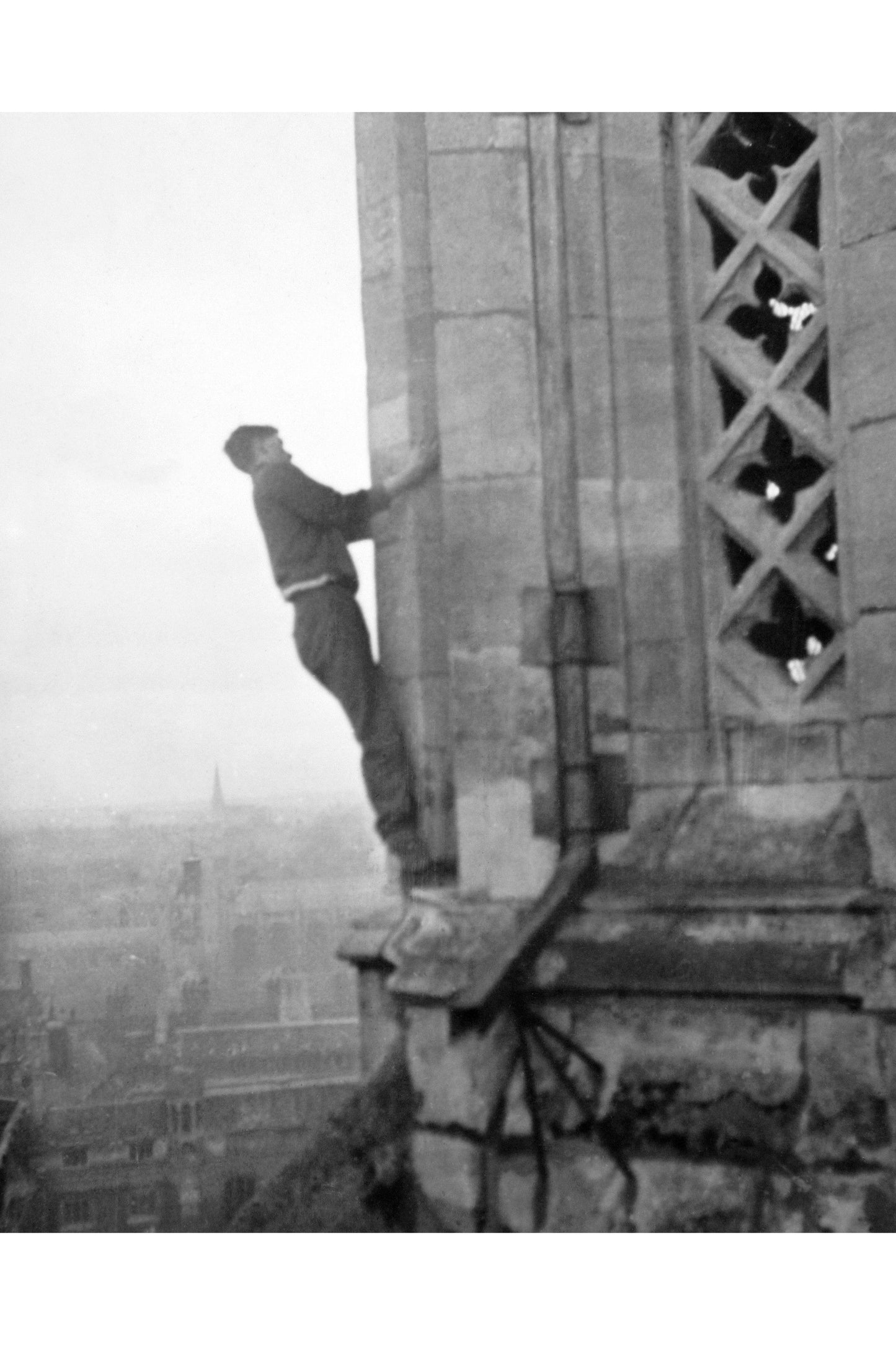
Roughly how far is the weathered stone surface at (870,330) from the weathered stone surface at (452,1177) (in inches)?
85.7

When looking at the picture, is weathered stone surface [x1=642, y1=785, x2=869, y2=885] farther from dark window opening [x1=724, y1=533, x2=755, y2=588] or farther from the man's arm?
the man's arm

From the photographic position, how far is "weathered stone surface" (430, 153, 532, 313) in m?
3.98

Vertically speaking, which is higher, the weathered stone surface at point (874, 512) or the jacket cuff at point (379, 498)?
the jacket cuff at point (379, 498)

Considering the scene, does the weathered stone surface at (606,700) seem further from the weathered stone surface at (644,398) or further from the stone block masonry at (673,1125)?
the stone block masonry at (673,1125)

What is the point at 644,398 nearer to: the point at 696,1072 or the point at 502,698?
the point at 502,698

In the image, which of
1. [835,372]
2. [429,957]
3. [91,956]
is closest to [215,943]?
[91,956]

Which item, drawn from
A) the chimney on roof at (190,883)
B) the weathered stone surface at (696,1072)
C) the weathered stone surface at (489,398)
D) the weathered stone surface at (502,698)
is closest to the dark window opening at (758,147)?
the weathered stone surface at (489,398)

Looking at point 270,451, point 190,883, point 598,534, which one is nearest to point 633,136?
point 598,534

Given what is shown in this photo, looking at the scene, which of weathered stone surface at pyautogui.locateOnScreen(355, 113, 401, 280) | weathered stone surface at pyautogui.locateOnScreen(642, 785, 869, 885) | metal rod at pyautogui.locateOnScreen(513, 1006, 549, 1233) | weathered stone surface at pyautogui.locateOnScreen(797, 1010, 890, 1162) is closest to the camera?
weathered stone surface at pyautogui.locateOnScreen(797, 1010, 890, 1162)

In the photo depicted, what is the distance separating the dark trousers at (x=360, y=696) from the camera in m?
4.24

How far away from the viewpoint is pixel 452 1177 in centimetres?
377

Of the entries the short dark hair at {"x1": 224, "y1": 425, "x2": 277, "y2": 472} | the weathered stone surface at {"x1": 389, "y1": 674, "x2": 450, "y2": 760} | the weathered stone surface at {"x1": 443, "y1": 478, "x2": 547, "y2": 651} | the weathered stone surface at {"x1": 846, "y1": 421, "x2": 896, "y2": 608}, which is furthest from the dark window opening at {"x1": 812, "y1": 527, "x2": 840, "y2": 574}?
the short dark hair at {"x1": 224, "y1": 425, "x2": 277, "y2": 472}

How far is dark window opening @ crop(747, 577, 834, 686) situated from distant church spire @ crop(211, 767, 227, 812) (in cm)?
158

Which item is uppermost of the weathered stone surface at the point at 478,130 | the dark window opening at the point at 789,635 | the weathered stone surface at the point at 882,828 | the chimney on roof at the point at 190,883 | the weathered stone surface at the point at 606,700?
the weathered stone surface at the point at 478,130
